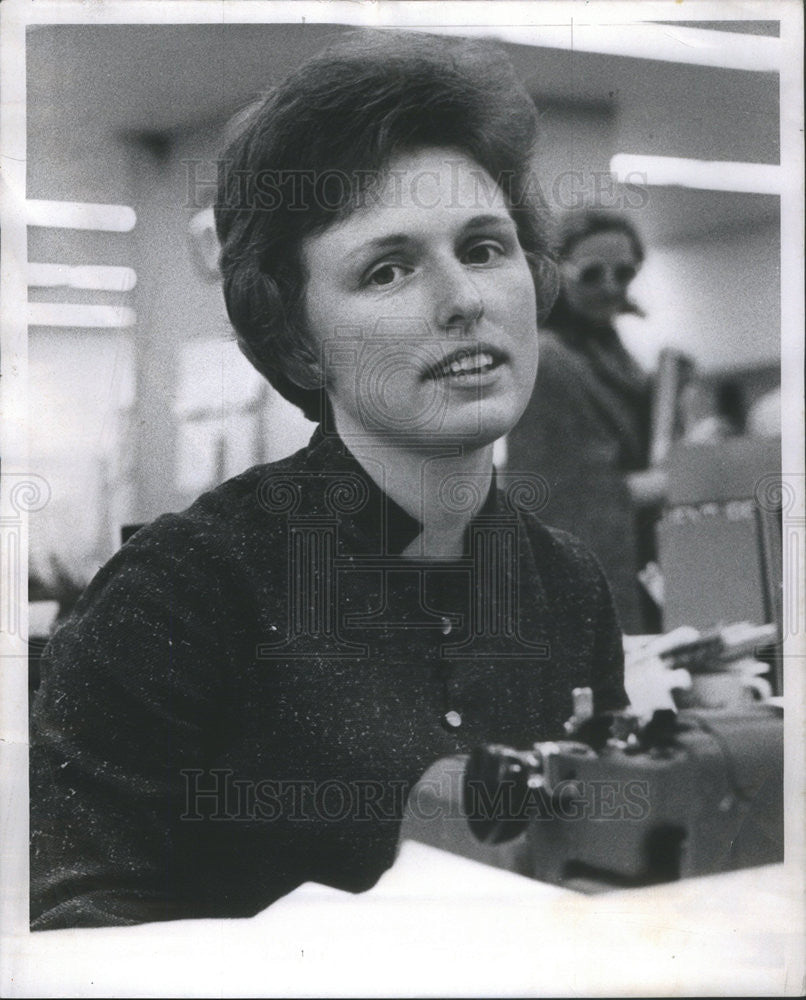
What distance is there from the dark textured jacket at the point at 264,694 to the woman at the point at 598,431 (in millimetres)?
200

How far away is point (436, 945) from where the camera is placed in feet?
8.32

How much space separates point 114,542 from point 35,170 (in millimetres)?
899

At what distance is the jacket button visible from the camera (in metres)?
2.48

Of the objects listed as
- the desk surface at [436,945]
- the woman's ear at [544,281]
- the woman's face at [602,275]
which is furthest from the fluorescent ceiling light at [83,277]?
the desk surface at [436,945]

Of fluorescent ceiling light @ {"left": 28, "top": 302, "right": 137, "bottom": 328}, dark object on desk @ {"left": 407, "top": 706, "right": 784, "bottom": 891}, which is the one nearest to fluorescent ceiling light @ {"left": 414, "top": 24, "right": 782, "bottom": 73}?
fluorescent ceiling light @ {"left": 28, "top": 302, "right": 137, "bottom": 328}

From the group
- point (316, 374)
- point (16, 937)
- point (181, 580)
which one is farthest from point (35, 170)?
point (16, 937)

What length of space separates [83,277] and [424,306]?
81 cm

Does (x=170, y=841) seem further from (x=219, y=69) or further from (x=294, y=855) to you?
(x=219, y=69)

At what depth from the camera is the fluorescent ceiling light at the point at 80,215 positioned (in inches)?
99.3

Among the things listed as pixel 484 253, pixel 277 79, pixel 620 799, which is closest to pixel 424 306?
pixel 484 253

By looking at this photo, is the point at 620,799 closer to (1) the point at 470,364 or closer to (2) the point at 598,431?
(2) the point at 598,431

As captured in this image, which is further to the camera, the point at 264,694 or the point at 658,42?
the point at 658,42

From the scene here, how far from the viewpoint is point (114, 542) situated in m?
2.52

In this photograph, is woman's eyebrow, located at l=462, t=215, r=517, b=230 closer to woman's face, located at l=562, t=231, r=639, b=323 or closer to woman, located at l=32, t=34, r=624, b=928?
woman, located at l=32, t=34, r=624, b=928
